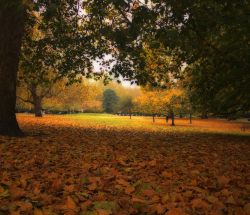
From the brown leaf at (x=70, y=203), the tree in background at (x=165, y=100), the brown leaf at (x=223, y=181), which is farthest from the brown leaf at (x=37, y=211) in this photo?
the tree in background at (x=165, y=100)

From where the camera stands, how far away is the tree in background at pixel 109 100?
352 feet

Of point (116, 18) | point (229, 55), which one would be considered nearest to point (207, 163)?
point (229, 55)

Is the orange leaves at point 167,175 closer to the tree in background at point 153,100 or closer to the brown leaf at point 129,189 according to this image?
the brown leaf at point 129,189

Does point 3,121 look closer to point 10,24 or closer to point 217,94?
point 10,24

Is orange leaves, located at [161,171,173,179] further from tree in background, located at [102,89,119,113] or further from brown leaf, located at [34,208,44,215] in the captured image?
tree in background, located at [102,89,119,113]

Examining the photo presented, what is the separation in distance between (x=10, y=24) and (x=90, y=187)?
28.8 ft

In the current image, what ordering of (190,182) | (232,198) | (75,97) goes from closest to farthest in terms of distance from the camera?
(232,198), (190,182), (75,97)

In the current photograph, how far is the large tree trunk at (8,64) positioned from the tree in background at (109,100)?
94170mm

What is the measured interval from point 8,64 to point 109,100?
97127mm

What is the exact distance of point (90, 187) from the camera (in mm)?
4660

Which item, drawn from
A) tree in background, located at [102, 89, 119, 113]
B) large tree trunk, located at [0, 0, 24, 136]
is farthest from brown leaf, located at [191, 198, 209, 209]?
tree in background, located at [102, 89, 119, 113]

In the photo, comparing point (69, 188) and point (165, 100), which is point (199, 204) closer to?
point (69, 188)

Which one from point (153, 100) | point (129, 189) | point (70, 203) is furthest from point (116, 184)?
point (153, 100)

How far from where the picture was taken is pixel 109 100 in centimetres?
10856
